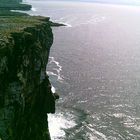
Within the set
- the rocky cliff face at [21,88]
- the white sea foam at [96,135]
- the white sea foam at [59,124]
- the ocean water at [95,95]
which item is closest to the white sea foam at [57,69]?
the ocean water at [95,95]

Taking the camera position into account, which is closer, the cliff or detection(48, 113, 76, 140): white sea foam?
the cliff

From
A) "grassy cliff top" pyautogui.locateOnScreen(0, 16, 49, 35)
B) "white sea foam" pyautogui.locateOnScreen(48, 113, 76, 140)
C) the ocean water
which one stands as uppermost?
"grassy cliff top" pyautogui.locateOnScreen(0, 16, 49, 35)

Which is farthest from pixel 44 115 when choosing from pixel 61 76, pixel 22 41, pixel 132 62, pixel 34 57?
pixel 132 62

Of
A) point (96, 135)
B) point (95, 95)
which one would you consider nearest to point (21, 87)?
point (96, 135)

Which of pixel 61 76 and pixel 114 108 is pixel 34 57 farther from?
pixel 61 76

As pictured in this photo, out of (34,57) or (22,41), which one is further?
(34,57)

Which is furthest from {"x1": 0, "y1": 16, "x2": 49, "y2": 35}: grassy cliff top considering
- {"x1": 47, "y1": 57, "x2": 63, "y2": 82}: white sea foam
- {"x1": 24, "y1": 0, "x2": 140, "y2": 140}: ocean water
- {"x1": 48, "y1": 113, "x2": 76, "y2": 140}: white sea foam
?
{"x1": 47, "y1": 57, "x2": 63, "y2": 82}: white sea foam

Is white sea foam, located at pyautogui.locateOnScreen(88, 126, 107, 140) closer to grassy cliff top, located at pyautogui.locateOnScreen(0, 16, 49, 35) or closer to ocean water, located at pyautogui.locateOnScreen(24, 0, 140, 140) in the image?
ocean water, located at pyautogui.locateOnScreen(24, 0, 140, 140)
